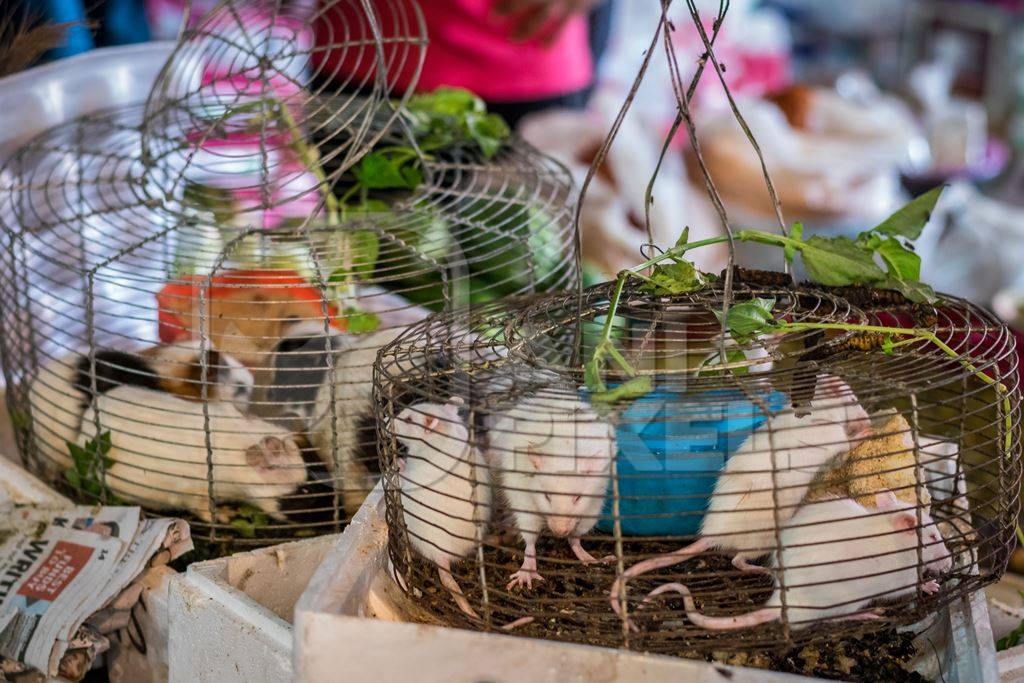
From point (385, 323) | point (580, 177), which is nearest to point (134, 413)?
point (385, 323)

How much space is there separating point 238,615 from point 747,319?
0.45 m

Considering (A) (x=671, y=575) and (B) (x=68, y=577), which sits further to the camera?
(B) (x=68, y=577)

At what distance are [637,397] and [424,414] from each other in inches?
6.2

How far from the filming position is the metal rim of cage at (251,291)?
3.35 ft

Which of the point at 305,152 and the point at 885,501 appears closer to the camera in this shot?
the point at 885,501

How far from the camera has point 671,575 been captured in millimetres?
718

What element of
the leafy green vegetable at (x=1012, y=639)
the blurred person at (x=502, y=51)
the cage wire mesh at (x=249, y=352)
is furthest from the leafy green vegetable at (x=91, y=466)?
the blurred person at (x=502, y=51)

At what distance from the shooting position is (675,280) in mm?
836

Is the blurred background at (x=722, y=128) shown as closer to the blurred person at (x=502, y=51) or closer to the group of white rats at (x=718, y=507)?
the blurred person at (x=502, y=51)

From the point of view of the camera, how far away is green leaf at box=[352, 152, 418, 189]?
1.25 m

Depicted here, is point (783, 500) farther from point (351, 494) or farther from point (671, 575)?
point (351, 494)

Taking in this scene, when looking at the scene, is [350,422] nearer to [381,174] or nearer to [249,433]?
[249,433]

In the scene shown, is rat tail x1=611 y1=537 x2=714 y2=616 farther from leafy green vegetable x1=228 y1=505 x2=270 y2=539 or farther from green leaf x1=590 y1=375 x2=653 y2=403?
leafy green vegetable x1=228 y1=505 x2=270 y2=539

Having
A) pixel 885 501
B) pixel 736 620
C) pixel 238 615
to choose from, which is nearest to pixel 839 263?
pixel 885 501
